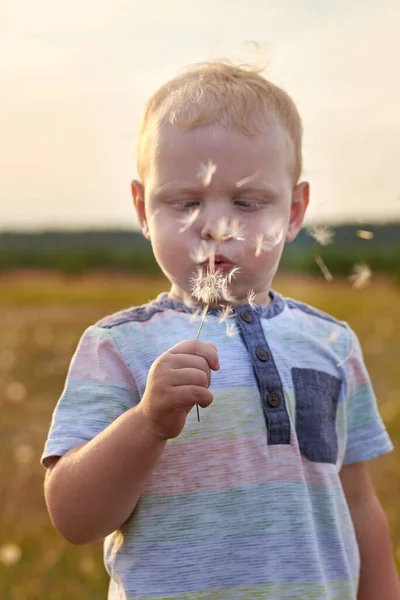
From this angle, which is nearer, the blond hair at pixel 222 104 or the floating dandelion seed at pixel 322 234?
Result: the blond hair at pixel 222 104

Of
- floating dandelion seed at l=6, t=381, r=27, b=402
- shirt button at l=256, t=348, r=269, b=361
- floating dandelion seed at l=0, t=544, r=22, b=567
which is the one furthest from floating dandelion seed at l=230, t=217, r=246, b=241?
floating dandelion seed at l=6, t=381, r=27, b=402

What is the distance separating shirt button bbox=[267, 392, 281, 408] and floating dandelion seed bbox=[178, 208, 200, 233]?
1.20ft

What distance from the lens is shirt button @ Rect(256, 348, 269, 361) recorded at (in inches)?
68.3

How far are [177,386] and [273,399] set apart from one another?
299mm

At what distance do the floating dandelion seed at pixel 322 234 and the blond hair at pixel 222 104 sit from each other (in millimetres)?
118

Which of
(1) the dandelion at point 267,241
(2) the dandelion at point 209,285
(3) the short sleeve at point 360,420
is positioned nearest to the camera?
(2) the dandelion at point 209,285

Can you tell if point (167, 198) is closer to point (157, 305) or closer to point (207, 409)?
point (157, 305)

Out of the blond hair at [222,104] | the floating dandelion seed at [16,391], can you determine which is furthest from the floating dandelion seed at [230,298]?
the floating dandelion seed at [16,391]

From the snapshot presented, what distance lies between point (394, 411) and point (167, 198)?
3765mm

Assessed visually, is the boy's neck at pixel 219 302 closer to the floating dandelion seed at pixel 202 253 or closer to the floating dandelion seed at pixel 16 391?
the floating dandelion seed at pixel 202 253

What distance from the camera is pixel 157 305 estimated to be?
1.85m

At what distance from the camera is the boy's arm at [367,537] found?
2.02 meters

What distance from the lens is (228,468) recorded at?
1.67 m

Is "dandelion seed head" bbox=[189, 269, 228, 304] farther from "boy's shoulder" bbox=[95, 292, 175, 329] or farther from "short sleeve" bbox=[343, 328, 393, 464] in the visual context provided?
"short sleeve" bbox=[343, 328, 393, 464]
